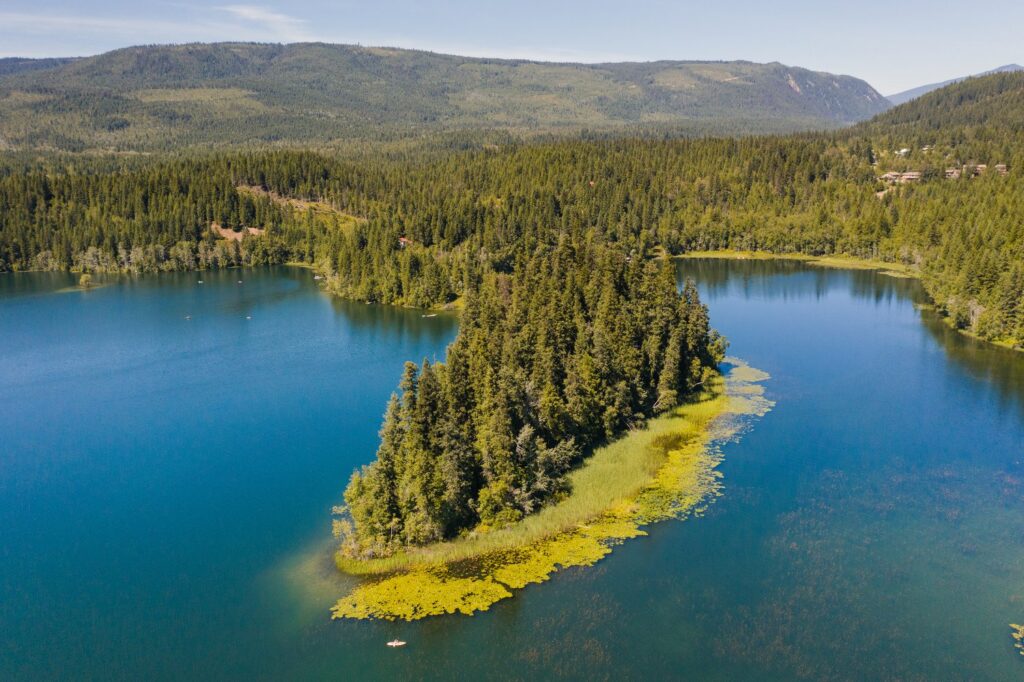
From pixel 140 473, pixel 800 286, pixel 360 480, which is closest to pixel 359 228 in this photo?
pixel 800 286

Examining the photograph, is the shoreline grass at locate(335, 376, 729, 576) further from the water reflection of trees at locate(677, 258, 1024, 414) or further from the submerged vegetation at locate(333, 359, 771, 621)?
the water reflection of trees at locate(677, 258, 1024, 414)

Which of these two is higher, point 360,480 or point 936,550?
point 360,480

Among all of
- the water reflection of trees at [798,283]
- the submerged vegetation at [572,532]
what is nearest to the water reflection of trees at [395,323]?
the submerged vegetation at [572,532]

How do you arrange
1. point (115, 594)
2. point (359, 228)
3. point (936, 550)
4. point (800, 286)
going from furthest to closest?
point (359, 228) → point (800, 286) → point (936, 550) → point (115, 594)

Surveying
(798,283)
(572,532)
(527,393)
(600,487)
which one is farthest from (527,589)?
(798,283)

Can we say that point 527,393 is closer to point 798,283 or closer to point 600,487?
point 600,487

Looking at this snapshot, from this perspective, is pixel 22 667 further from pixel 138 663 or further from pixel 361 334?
pixel 361 334
